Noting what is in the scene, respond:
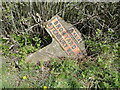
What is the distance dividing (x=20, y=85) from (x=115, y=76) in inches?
67.2

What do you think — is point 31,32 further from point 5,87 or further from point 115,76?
point 115,76

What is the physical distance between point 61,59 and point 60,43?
0.36 meters

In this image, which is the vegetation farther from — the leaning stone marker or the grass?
the leaning stone marker

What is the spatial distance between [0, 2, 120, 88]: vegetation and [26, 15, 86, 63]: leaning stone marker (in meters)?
0.17

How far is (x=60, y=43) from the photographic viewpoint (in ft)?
12.8

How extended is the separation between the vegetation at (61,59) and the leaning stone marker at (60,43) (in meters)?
0.17

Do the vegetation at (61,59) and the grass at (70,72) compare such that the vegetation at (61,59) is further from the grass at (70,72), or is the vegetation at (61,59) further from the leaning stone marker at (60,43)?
the leaning stone marker at (60,43)

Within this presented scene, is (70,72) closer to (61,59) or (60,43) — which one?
(61,59)

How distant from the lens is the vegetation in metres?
3.23

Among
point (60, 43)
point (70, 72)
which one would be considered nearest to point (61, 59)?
point (60, 43)

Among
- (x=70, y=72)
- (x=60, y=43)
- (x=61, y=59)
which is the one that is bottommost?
(x=70, y=72)

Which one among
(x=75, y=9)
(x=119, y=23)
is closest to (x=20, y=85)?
(x=75, y=9)

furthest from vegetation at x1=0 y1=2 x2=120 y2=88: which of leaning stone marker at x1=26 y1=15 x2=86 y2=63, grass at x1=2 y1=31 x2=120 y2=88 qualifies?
leaning stone marker at x1=26 y1=15 x2=86 y2=63

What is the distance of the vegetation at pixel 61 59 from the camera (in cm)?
323
